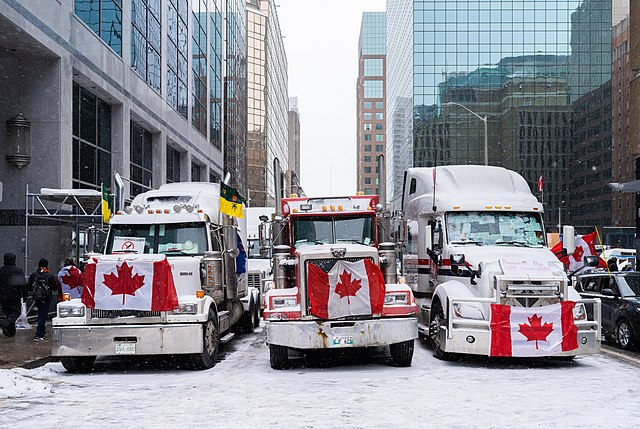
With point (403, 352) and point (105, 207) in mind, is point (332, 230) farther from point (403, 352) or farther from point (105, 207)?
point (105, 207)

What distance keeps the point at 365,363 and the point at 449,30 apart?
89105 mm

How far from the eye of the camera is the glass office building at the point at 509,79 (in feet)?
315

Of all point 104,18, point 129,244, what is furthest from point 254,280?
point 104,18

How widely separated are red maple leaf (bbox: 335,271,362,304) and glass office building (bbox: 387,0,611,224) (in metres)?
87.0

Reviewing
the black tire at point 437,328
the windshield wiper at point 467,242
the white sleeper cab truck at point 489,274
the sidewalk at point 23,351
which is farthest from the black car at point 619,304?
the sidewalk at point 23,351

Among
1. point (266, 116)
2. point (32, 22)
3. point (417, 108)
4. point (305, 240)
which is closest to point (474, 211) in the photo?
point (305, 240)

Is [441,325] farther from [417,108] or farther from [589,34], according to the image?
[589,34]

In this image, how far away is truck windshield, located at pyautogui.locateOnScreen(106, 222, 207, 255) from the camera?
1341 cm

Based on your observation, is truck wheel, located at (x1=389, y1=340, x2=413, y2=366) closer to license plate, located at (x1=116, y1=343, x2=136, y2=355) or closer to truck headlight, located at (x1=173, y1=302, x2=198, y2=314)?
truck headlight, located at (x1=173, y1=302, x2=198, y2=314)

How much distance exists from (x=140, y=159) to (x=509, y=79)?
73451 mm

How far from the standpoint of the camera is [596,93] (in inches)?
4021

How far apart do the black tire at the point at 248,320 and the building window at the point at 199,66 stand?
27.8m

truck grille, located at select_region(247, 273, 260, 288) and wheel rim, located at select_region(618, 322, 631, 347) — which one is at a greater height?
truck grille, located at select_region(247, 273, 260, 288)

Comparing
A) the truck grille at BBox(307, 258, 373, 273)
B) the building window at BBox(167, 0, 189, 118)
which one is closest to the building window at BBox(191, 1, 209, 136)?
the building window at BBox(167, 0, 189, 118)
